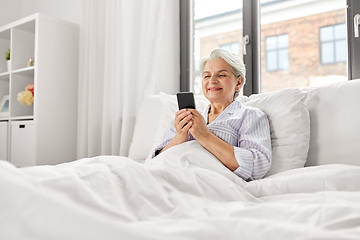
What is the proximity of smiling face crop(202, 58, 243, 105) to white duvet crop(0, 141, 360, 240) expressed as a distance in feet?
1.69

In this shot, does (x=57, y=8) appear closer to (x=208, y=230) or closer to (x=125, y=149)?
(x=125, y=149)

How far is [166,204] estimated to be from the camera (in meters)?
0.72

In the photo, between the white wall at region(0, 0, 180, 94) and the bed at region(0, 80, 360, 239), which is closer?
the bed at region(0, 80, 360, 239)

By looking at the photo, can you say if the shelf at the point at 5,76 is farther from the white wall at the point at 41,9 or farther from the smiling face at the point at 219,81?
the smiling face at the point at 219,81

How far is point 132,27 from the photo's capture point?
2.36 meters

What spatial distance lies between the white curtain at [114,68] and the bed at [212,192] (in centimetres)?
112

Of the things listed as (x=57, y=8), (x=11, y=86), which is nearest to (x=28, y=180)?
(x=11, y=86)

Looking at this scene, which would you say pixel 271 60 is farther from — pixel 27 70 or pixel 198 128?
pixel 27 70

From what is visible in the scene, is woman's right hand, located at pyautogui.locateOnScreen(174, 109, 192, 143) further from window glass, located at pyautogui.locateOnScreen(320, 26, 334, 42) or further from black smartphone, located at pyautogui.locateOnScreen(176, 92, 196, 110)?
window glass, located at pyautogui.locateOnScreen(320, 26, 334, 42)

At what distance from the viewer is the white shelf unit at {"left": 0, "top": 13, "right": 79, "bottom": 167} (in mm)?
2438

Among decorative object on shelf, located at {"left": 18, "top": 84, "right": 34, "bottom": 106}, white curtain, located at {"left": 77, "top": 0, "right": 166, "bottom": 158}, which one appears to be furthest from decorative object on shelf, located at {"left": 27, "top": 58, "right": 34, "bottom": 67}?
white curtain, located at {"left": 77, "top": 0, "right": 166, "bottom": 158}

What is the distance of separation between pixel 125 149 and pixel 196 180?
1510mm

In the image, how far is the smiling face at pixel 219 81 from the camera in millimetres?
1462

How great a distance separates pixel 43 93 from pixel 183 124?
1.58m
